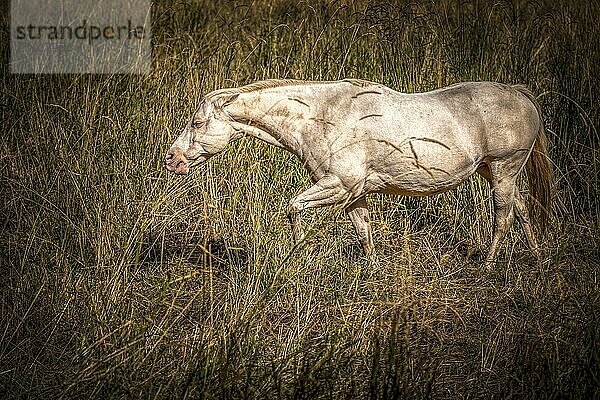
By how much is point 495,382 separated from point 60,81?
13.6 feet

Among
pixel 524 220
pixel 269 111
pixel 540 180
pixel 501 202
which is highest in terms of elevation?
pixel 269 111

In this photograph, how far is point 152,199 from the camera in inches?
203

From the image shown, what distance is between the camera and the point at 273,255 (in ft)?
15.6

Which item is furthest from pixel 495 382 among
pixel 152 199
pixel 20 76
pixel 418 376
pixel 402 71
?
pixel 20 76

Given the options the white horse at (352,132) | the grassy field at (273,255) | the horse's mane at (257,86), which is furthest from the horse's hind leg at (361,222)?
the horse's mane at (257,86)

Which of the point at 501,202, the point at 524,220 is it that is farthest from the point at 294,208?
the point at 524,220

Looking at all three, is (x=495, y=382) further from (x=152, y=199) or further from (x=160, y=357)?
(x=152, y=199)

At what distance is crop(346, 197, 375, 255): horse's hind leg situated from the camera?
524cm

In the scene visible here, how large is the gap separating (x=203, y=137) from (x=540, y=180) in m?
1.99

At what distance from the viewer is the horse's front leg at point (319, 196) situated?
4.75 metres

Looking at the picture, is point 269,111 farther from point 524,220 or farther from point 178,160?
point 524,220

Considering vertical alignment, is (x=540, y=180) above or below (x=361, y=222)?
above

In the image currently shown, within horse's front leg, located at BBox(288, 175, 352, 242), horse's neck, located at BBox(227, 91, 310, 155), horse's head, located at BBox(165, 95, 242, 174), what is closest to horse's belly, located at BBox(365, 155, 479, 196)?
horse's front leg, located at BBox(288, 175, 352, 242)

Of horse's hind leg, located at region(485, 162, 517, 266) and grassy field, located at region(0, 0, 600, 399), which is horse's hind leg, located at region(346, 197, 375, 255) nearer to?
grassy field, located at region(0, 0, 600, 399)
